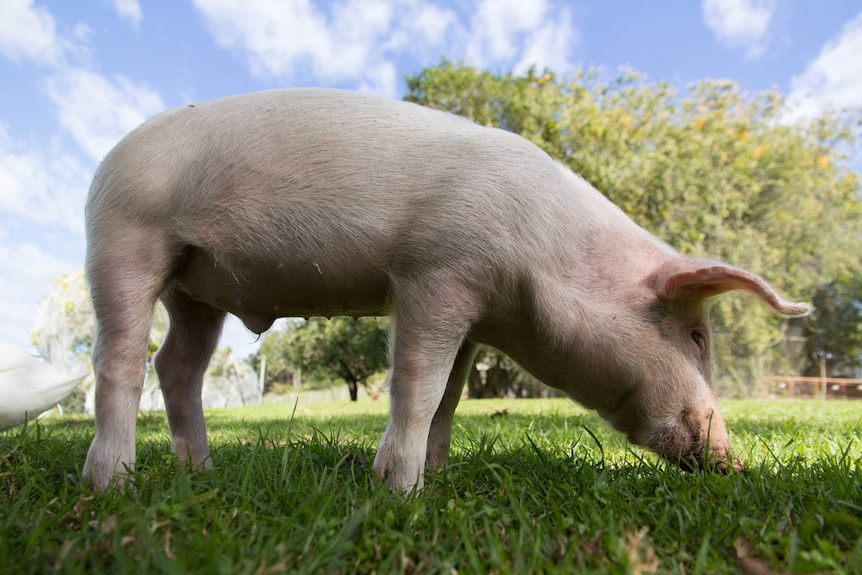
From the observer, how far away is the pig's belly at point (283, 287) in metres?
2.54

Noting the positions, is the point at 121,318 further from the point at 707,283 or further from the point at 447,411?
the point at 707,283

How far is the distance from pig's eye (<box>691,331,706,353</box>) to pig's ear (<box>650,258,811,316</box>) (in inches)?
9.1

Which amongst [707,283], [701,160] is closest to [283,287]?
[707,283]

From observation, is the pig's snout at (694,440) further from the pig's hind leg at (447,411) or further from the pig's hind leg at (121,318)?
the pig's hind leg at (121,318)

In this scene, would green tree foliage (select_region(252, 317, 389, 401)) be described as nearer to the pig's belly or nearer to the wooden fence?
the wooden fence

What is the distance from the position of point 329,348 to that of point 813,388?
2288cm

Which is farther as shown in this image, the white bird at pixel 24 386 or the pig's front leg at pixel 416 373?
the white bird at pixel 24 386

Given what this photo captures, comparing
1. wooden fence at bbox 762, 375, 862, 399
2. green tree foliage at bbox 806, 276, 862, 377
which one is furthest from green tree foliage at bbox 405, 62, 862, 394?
green tree foliage at bbox 806, 276, 862, 377

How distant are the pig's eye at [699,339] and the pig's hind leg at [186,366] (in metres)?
2.44

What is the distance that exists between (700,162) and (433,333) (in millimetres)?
16699

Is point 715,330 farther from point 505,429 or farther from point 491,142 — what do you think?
point 505,429

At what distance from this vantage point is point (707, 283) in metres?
2.46

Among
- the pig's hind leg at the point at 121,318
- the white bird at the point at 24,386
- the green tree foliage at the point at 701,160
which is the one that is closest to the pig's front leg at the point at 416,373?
the pig's hind leg at the point at 121,318

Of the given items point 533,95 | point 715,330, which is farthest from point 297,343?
point 715,330
